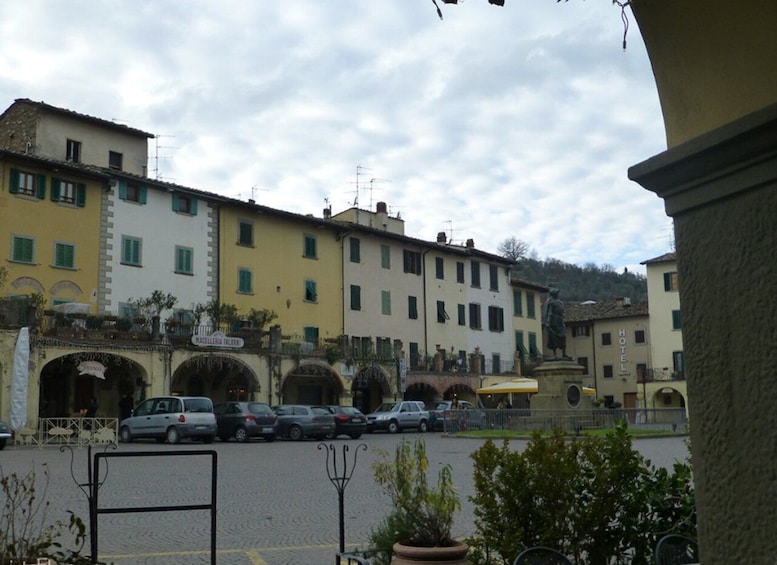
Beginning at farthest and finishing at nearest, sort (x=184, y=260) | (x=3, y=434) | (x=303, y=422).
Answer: (x=184, y=260)
(x=303, y=422)
(x=3, y=434)

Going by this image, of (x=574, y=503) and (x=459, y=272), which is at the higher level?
(x=459, y=272)

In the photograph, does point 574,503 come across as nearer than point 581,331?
Yes

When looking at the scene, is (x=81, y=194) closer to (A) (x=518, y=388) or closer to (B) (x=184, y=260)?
(B) (x=184, y=260)

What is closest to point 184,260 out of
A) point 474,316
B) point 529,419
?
point 529,419

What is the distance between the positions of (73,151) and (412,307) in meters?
19.9

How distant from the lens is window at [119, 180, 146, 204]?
34656 mm

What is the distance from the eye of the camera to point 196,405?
27234 mm

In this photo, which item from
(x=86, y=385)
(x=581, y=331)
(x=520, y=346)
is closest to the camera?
(x=86, y=385)

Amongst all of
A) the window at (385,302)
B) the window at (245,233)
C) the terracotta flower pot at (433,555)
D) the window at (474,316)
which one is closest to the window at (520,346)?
the window at (474,316)

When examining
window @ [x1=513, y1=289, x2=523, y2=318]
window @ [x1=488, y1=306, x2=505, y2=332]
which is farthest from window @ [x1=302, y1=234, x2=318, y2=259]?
window @ [x1=513, y1=289, x2=523, y2=318]

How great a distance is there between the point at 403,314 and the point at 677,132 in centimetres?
4432

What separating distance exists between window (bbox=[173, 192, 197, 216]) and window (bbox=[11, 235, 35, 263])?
21.8ft

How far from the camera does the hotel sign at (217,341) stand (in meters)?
32.6

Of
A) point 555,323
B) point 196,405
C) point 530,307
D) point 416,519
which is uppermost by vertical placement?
point 530,307
